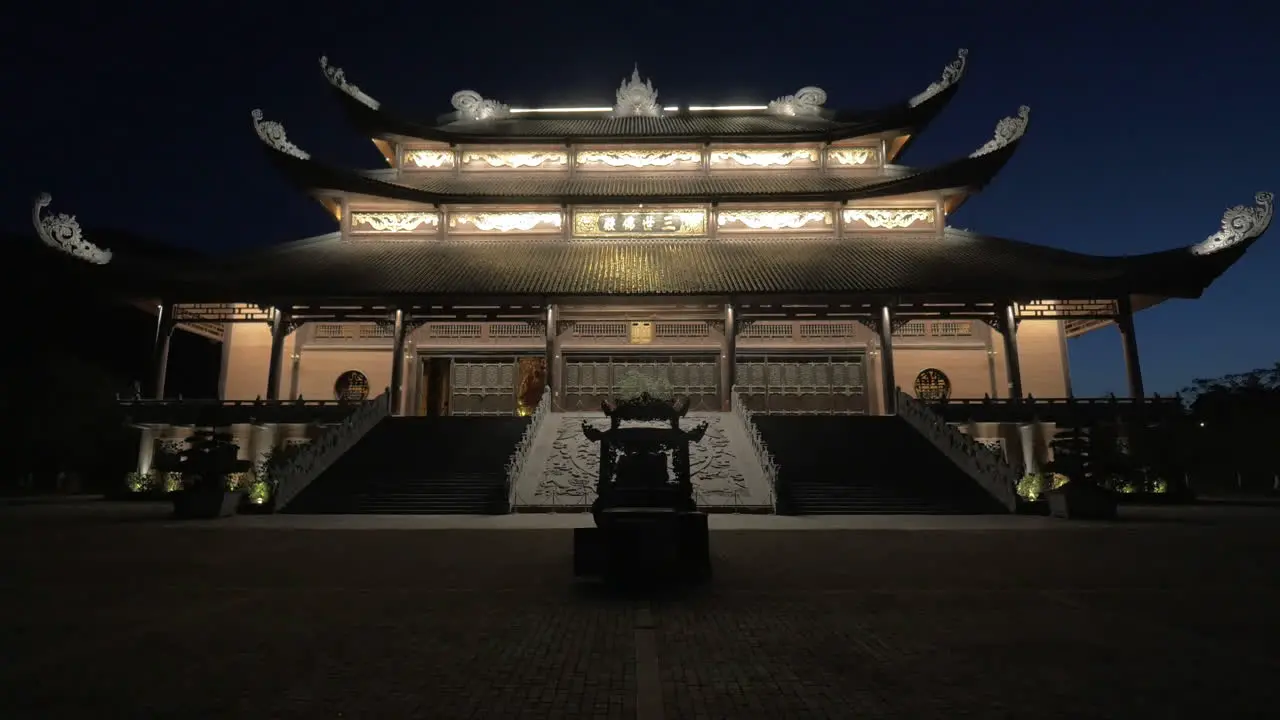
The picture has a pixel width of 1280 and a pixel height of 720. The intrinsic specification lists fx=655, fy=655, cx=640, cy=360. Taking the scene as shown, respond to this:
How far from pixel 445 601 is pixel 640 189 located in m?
21.7

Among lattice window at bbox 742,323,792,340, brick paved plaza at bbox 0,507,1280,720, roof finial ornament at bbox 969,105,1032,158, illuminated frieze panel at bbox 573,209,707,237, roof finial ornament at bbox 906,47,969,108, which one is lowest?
brick paved plaza at bbox 0,507,1280,720

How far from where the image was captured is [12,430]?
2523cm

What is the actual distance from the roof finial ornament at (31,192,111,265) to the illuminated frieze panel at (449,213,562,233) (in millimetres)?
10999

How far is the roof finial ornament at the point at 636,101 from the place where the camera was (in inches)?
1238

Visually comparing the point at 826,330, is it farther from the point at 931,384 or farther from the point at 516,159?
the point at 516,159

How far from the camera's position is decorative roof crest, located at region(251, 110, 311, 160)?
23.5 m

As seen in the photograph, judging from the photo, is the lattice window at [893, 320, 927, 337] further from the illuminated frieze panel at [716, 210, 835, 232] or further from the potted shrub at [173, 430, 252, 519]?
the potted shrub at [173, 430, 252, 519]

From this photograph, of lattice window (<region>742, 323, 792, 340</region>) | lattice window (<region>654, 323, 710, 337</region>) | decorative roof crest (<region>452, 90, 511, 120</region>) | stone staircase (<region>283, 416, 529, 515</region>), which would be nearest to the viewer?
stone staircase (<region>283, 416, 529, 515</region>)

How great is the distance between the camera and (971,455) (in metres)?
15.3

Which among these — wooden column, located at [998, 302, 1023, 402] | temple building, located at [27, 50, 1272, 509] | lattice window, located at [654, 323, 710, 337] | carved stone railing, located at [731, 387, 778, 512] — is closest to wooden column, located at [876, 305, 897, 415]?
temple building, located at [27, 50, 1272, 509]

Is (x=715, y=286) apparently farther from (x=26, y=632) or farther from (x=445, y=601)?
(x=26, y=632)

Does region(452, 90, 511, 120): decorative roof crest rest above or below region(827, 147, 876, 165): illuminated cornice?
above

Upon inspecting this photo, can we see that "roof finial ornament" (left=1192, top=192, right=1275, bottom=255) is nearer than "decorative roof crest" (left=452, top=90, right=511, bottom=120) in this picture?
Yes

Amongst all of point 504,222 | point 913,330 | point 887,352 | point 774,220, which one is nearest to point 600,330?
point 504,222
